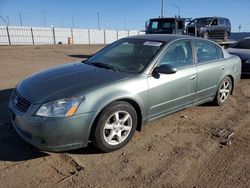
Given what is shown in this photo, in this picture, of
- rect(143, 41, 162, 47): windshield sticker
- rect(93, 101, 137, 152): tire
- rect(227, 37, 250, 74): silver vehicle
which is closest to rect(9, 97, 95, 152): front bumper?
rect(93, 101, 137, 152): tire

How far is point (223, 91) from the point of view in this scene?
18.9 ft

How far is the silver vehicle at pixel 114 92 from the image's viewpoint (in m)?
3.19

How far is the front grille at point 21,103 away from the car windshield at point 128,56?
1.36 metres

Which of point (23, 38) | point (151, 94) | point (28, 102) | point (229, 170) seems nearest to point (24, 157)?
point (28, 102)

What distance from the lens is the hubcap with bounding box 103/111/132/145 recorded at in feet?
11.8

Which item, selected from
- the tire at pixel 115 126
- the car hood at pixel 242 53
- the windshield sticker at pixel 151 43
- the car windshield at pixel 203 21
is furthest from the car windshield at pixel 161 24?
the tire at pixel 115 126

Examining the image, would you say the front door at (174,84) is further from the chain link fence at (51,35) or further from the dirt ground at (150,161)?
the chain link fence at (51,35)

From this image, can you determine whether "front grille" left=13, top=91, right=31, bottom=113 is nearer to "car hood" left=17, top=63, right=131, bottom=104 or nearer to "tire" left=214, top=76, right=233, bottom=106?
"car hood" left=17, top=63, right=131, bottom=104

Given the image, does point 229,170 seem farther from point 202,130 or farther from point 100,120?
point 100,120

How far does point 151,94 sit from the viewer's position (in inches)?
155

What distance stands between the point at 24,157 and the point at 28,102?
29.0 inches

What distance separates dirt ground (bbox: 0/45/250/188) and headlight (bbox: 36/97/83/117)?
67 centimetres

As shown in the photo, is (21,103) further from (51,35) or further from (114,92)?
(51,35)

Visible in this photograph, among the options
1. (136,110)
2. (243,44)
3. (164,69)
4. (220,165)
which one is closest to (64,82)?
(136,110)
